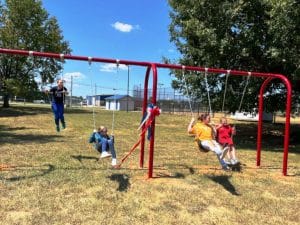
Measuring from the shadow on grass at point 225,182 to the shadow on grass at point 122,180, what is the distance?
2002 millimetres

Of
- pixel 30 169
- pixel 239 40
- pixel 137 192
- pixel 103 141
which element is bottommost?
pixel 137 192

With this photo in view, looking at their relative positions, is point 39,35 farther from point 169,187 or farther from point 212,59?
point 169,187

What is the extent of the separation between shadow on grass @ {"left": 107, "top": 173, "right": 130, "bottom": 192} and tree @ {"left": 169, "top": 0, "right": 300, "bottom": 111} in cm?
811

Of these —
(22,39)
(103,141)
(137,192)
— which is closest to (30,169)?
(103,141)

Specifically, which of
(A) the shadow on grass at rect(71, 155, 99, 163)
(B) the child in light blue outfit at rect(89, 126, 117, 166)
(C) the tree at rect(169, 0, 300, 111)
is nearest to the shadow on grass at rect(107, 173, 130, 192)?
(B) the child in light blue outfit at rect(89, 126, 117, 166)

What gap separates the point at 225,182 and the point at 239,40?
8.19 meters

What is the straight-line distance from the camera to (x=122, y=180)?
9.24 meters

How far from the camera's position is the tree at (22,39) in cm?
3744

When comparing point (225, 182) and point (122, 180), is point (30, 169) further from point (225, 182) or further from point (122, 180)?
point (225, 182)

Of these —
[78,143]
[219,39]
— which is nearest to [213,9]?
[219,39]

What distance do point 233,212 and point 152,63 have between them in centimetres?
379

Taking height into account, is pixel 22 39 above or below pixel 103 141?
above

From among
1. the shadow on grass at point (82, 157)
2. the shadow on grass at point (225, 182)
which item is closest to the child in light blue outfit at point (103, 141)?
the shadow on grass at point (82, 157)

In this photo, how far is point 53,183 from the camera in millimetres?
8711
